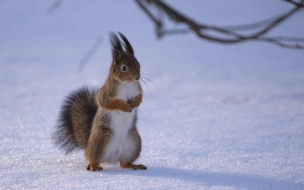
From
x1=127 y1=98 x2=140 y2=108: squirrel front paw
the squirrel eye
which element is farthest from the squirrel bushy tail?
the squirrel eye

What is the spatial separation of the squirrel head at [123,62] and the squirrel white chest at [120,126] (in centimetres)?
9

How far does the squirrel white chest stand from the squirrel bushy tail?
36cm

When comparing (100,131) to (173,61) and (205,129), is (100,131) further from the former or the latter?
(173,61)

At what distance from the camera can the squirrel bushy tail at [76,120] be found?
3770 millimetres

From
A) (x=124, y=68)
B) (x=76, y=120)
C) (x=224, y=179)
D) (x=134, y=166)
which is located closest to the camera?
(x=224, y=179)

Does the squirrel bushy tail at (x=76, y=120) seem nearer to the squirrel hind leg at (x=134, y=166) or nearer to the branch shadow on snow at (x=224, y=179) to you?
the squirrel hind leg at (x=134, y=166)

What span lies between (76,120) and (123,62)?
27.9 inches

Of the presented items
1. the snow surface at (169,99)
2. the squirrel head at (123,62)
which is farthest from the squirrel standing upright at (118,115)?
the snow surface at (169,99)

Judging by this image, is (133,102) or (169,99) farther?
(169,99)

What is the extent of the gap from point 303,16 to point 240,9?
149 cm

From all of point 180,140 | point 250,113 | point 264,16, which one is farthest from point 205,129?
point 264,16

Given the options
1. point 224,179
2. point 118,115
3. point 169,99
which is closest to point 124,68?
point 118,115

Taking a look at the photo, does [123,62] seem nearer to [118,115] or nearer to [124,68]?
[124,68]

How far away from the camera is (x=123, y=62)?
333 centimetres
